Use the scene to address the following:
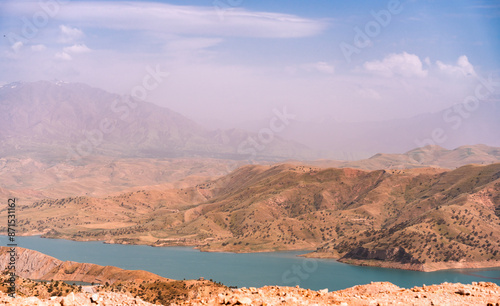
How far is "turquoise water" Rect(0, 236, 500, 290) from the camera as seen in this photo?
430 feet

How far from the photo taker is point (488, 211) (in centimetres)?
17288

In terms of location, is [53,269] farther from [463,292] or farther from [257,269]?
[463,292]

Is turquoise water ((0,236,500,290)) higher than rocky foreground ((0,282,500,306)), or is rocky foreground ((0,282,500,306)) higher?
rocky foreground ((0,282,500,306))

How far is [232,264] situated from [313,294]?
140 meters

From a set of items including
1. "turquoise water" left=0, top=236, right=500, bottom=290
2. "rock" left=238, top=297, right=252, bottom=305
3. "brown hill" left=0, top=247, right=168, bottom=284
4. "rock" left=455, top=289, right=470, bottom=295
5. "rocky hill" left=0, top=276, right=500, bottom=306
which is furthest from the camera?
"turquoise water" left=0, top=236, right=500, bottom=290

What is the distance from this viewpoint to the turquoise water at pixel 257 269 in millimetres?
131000

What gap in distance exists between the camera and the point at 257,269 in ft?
504

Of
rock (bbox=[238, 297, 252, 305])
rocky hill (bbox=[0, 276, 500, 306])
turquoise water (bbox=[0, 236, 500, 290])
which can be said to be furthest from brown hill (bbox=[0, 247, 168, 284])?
rock (bbox=[238, 297, 252, 305])

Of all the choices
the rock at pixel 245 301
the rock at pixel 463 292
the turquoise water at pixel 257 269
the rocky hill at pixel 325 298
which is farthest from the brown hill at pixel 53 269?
the rock at pixel 463 292

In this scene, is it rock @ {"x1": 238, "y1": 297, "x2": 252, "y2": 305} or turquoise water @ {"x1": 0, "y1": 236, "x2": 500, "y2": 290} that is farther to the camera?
turquoise water @ {"x1": 0, "y1": 236, "x2": 500, "y2": 290}

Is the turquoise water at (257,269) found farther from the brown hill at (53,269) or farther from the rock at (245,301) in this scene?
the rock at (245,301)

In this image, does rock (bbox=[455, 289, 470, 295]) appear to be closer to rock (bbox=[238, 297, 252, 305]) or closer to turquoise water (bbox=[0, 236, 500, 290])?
rock (bbox=[238, 297, 252, 305])

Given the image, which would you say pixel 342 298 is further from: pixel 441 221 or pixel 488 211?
pixel 488 211

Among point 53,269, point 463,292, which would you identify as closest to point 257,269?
point 53,269
